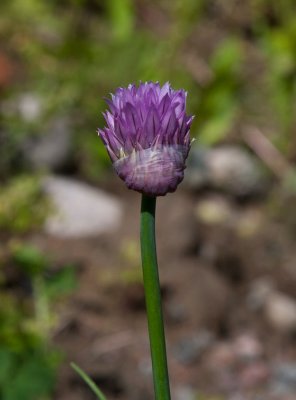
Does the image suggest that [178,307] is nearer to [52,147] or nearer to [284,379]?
[284,379]

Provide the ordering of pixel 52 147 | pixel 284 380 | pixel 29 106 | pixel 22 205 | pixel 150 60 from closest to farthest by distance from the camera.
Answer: pixel 284 380, pixel 22 205, pixel 52 147, pixel 29 106, pixel 150 60

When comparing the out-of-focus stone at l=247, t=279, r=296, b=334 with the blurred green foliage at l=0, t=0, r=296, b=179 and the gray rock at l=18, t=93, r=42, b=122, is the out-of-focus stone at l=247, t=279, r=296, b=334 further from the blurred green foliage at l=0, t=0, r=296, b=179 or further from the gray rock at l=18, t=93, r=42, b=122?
the gray rock at l=18, t=93, r=42, b=122

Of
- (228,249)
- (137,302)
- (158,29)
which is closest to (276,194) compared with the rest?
(228,249)

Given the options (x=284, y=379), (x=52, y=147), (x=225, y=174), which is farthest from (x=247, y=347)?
(x=52, y=147)

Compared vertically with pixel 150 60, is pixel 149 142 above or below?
below

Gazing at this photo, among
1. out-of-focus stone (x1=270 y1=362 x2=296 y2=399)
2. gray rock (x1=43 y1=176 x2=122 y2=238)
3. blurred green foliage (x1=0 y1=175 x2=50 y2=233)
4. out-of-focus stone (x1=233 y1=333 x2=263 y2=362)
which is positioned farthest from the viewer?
gray rock (x1=43 y1=176 x2=122 y2=238)

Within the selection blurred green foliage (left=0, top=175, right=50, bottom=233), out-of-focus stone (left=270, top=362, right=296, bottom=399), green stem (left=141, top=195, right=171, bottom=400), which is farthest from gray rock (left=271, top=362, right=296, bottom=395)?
green stem (left=141, top=195, right=171, bottom=400)
